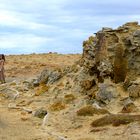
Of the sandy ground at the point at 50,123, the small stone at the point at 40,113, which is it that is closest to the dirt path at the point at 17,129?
the sandy ground at the point at 50,123

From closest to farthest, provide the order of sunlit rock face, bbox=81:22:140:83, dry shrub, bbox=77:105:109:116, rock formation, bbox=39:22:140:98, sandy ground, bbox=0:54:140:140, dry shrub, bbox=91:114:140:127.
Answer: sandy ground, bbox=0:54:140:140
dry shrub, bbox=91:114:140:127
dry shrub, bbox=77:105:109:116
rock formation, bbox=39:22:140:98
sunlit rock face, bbox=81:22:140:83

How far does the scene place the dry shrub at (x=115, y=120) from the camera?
63.5 ft

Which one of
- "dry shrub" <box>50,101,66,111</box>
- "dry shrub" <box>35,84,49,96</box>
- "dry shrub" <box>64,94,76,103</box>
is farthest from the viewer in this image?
"dry shrub" <box>35,84,49,96</box>

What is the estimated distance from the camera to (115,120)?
19703mm

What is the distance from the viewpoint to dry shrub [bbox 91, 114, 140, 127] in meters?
19.4

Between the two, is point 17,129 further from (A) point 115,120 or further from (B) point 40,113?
(A) point 115,120

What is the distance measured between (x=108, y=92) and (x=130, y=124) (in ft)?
18.9

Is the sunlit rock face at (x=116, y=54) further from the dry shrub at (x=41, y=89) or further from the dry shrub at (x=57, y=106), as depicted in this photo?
the dry shrub at (x=41, y=89)

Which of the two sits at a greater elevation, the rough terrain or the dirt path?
the rough terrain

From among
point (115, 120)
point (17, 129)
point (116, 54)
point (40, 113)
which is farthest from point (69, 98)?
point (115, 120)

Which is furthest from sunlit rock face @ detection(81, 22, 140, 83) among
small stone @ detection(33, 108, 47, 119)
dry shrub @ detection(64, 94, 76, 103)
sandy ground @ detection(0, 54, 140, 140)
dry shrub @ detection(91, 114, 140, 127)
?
dry shrub @ detection(91, 114, 140, 127)

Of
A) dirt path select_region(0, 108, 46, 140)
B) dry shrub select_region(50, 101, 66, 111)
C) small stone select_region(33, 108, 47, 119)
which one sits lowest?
dirt path select_region(0, 108, 46, 140)

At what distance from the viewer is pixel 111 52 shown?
2672 centimetres

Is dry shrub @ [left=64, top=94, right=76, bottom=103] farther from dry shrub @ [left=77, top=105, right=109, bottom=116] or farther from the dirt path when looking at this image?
dry shrub @ [left=77, top=105, right=109, bottom=116]
